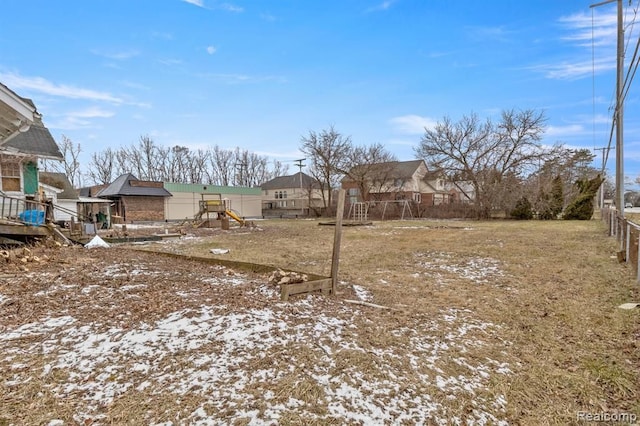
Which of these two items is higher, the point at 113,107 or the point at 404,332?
the point at 113,107

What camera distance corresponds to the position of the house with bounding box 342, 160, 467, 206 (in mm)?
33469

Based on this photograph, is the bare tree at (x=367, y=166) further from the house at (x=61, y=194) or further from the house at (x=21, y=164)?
the house at (x=21, y=164)

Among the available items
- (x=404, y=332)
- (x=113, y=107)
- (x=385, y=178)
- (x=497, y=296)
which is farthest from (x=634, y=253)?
(x=385, y=178)

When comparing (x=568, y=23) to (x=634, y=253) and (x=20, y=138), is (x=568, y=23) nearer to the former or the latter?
(x=634, y=253)

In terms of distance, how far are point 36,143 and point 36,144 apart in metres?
0.09

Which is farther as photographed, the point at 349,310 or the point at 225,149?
the point at 225,149

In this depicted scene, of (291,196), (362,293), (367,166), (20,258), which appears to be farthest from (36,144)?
(291,196)

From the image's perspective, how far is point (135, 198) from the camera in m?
30.1

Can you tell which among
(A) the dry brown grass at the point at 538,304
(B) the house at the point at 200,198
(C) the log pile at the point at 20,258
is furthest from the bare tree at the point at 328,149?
(C) the log pile at the point at 20,258

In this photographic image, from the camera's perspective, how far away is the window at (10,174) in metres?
12.4

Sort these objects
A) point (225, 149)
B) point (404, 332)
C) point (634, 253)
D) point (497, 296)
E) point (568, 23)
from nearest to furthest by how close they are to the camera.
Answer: point (404, 332)
point (497, 296)
point (634, 253)
point (568, 23)
point (225, 149)

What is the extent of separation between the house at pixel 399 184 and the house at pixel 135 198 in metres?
18.5

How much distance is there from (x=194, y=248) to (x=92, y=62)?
9.62m

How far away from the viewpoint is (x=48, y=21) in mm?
10484
